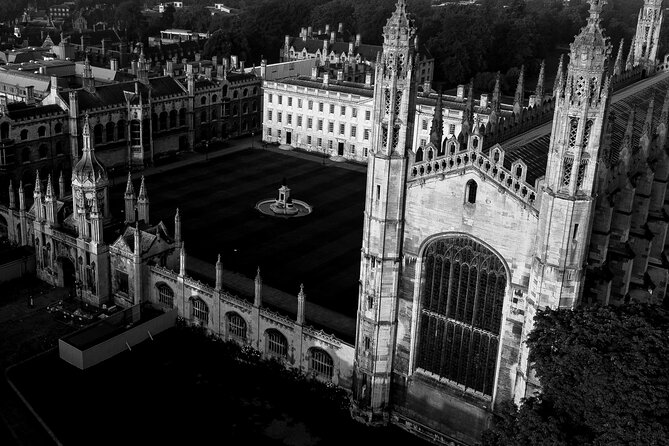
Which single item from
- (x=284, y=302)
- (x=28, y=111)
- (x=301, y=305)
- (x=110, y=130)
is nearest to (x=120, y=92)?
(x=110, y=130)

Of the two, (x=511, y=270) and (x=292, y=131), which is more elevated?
(x=511, y=270)

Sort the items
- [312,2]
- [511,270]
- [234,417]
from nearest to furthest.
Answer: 1. [511,270]
2. [234,417]
3. [312,2]

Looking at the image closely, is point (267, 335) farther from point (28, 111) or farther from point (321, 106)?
point (321, 106)

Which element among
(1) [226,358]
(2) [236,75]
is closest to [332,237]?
(1) [226,358]

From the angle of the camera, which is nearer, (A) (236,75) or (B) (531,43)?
(A) (236,75)

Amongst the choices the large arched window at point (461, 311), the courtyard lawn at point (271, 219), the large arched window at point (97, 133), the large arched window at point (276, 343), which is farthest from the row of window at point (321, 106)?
the large arched window at point (461, 311)

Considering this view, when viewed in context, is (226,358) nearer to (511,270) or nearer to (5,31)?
(511,270)

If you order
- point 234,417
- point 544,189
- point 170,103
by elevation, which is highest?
point 544,189

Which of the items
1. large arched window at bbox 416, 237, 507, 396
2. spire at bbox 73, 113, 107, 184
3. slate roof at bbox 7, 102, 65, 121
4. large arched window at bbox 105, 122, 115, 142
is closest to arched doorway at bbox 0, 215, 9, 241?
spire at bbox 73, 113, 107, 184
